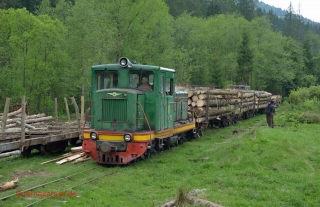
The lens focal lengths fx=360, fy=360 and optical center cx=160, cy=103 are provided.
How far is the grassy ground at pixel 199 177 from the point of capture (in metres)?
7.97

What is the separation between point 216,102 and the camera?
2152 cm

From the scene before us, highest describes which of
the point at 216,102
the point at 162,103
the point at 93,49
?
the point at 93,49

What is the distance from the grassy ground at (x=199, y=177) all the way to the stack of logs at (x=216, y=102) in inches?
223

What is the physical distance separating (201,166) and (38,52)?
1074 inches

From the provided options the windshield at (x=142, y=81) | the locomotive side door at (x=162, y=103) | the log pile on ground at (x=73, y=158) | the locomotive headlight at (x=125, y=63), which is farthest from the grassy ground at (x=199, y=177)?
the locomotive headlight at (x=125, y=63)

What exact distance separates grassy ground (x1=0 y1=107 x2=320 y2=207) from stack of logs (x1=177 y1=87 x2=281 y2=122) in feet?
18.6

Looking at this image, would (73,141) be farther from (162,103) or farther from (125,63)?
(125,63)

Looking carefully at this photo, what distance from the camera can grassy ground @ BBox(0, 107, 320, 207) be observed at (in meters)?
7.97

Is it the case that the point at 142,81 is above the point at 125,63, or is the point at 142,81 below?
below

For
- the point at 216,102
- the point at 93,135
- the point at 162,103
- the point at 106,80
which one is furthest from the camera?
the point at 216,102

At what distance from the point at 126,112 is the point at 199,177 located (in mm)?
3144

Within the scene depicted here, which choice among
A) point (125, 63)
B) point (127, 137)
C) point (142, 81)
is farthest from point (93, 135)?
point (125, 63)

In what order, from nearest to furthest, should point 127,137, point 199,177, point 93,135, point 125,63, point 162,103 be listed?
1. point 199,177
2. point 127,137
3. point 93,135
4. point 125,63
5. point 162,103

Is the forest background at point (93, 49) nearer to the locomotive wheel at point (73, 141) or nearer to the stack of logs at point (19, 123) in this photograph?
the stack of logs at point (19, 123)
